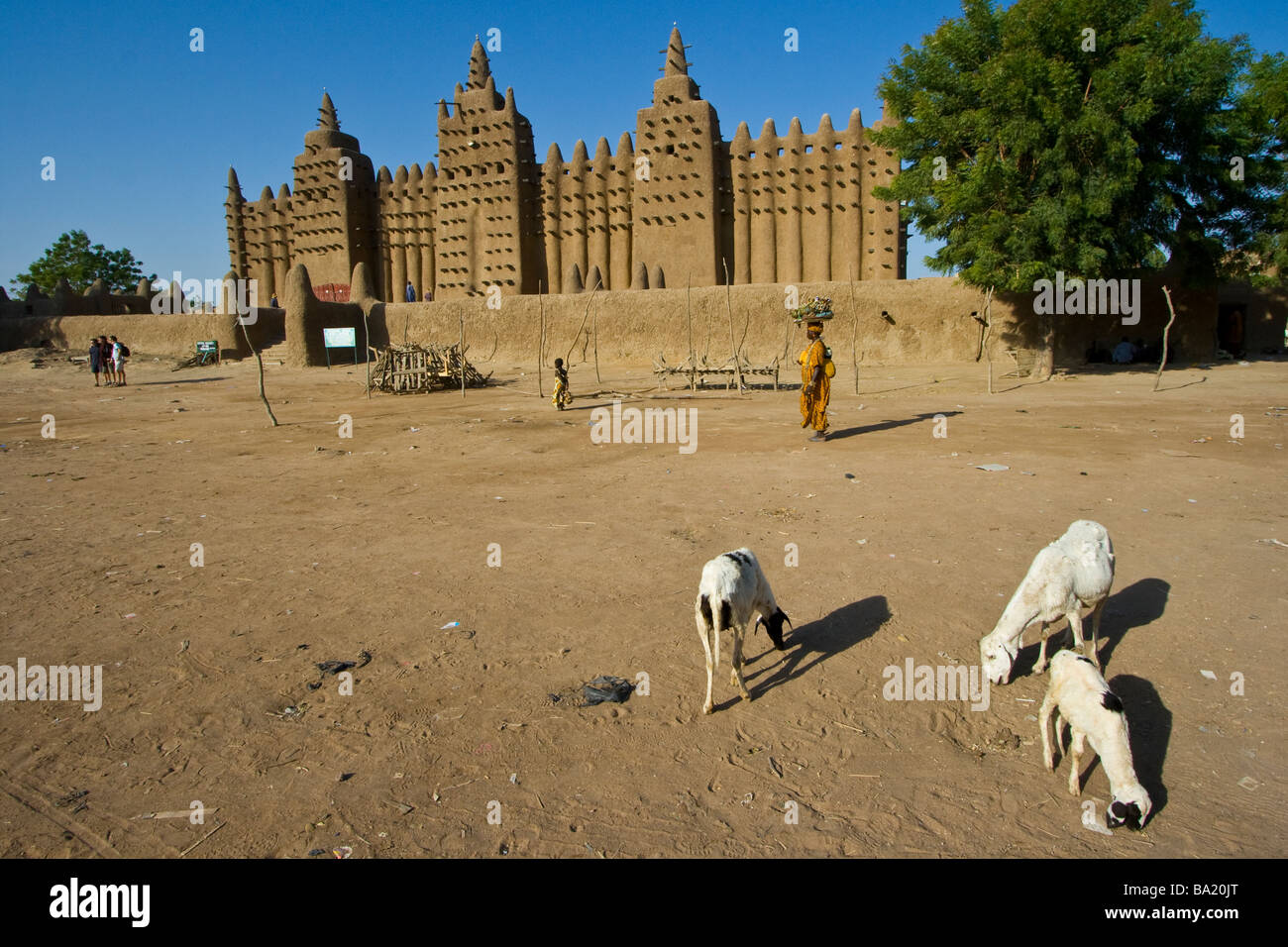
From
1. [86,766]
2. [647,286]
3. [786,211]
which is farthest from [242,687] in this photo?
[786,211]

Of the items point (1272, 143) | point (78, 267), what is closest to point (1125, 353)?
point (1272, 143)

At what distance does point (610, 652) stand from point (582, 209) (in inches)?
1143

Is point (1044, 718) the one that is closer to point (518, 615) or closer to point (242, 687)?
point (518, 615)

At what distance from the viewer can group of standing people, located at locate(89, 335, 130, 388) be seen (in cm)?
2155

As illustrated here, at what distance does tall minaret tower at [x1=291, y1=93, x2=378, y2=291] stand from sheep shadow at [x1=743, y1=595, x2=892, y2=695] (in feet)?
111

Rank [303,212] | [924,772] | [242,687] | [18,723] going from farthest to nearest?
[303,212] → [242,687] → [18,723] → [924,772]

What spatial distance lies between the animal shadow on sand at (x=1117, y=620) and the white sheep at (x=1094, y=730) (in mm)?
834

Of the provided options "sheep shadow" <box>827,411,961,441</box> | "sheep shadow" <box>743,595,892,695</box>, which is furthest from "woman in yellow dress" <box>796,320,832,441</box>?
Result: "sheep shadow" <box>743,595,892,695</box>

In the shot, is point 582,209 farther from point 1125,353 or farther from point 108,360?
point 1125,353

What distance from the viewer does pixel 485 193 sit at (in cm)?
3159

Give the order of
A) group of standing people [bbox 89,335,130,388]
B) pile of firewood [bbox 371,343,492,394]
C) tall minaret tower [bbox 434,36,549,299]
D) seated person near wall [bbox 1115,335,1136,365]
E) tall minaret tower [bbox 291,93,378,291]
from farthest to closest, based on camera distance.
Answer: tall minaret tower [bbox 291,93,378,291]
tall minaret tower [bbox 434,36,549,299]
group of standing people [bbox 89,335,130,388]
seated person near wall [bbox 1115,335,1136,365]
pile of firewood [bbox 371,343,492,394]

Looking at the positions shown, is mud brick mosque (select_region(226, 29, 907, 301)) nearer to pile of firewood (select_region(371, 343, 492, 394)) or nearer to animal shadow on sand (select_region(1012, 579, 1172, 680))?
pile of firewood (select_region(371, 343, 492, 394))

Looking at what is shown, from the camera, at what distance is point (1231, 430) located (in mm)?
10633
